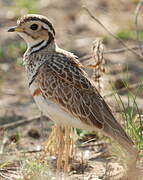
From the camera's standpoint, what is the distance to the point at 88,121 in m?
5.27

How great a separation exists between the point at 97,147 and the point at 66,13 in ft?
12.2

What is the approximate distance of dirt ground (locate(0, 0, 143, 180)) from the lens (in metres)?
5.86

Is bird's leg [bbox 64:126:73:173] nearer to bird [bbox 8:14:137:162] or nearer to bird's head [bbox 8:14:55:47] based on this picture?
bird [bbox 8:14:137:162]

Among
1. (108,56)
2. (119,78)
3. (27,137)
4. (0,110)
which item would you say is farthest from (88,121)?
(108,56)

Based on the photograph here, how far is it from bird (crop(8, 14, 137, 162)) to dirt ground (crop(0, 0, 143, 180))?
0.39 metres

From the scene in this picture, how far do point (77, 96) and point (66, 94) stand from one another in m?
0.09

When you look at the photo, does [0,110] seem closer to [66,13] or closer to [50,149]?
[50,149]

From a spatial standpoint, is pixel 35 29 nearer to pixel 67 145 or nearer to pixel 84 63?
pixel 67 145

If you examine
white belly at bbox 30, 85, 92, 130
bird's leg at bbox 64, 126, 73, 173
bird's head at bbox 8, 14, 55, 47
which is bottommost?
bird's leg at bbox 64, 126, 73, 173

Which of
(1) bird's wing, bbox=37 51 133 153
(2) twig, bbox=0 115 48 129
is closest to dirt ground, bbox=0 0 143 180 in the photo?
(2) twig, bbox=0 115 48 129

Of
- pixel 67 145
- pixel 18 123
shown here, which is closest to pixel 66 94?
pixel 67 145

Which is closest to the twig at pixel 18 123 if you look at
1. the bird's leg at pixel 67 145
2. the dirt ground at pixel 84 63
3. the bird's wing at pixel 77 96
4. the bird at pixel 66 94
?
the dirt ground at pixel 84 63

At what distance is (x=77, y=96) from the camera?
17.5 ft

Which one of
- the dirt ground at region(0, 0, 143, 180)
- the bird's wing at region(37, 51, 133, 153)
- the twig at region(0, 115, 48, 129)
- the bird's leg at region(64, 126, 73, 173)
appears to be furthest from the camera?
the twig at region(0, 115, 48, 129)
